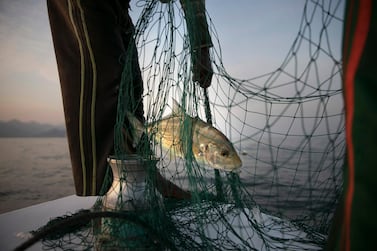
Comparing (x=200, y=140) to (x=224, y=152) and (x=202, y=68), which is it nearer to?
(x=224, y=152)

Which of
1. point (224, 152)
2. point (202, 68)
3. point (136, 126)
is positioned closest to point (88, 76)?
point (136, 126)

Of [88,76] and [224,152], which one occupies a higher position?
[88,76]

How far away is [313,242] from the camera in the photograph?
1.20 meters

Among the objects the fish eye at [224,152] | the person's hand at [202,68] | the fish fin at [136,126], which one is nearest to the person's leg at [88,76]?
the fish fin at [136,126]

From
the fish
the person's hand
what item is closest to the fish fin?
the fish

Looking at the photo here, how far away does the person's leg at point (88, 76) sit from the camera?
1383 mm

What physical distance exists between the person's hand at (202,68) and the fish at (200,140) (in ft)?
0.60

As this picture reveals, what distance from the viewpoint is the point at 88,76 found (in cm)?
139

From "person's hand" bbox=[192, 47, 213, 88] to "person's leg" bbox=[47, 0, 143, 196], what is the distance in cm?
36

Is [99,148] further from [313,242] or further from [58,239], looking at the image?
[313,242]

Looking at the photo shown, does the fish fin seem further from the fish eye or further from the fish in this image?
the fish eye

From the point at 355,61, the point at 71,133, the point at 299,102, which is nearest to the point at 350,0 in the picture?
the point at 355,61

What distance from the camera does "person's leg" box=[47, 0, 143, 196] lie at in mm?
1383

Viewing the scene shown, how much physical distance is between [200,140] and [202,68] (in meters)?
0.37
